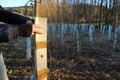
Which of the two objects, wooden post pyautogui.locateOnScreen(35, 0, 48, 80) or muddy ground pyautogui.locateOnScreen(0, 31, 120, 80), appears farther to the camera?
muddy ground pyautogui.locateOnScreen(0, 31, 120, 80)

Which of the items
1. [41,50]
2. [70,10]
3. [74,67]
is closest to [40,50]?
[41,50]

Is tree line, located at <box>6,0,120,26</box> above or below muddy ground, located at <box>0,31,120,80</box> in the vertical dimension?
above

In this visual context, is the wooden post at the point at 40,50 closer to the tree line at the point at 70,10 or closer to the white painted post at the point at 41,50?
the white painted post at the point at 41,50

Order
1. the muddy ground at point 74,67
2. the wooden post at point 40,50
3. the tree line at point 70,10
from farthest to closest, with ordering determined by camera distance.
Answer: the tree line at point 70,10 → the muddy ground at point 74,67 → the wooden post at point 40,50

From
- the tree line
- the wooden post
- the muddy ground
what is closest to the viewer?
the wooden post

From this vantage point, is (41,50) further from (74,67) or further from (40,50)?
(74,67)

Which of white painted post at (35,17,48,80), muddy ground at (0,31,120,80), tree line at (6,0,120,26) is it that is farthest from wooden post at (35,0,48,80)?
tree line at (6,0,120,26)

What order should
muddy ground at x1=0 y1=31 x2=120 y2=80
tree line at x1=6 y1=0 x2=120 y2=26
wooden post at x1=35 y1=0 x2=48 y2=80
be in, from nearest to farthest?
wooden post at x1=35 y1=0 x2=48 y2=80
muddy ground at x1=0 y1=31 x2=120 y2=80
tree line at x1=6 y1=0 x2=120 y2=26

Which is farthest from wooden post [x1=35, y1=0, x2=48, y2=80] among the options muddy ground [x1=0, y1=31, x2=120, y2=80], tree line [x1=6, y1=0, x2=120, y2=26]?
tree line [x1=6, y1=0, x2=120, y2=26]

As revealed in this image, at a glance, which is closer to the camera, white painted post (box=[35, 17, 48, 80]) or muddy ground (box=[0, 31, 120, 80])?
white painted post (box=[35, 17, 48, 80])

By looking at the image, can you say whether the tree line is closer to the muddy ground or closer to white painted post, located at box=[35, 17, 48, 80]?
the muddy ground

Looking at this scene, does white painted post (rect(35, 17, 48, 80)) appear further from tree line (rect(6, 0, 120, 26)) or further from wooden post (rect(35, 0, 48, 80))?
tree line (rect(6, 0, 120, 26))

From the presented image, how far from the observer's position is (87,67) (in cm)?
662

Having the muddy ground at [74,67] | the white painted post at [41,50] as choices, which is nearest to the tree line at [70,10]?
the muddy ground at [74,67]
